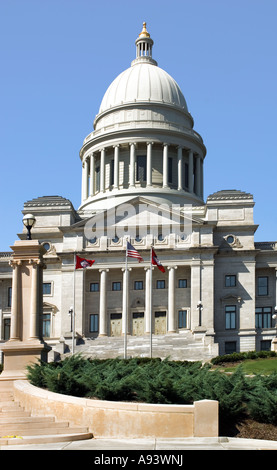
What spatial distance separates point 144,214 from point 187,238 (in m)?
5.13

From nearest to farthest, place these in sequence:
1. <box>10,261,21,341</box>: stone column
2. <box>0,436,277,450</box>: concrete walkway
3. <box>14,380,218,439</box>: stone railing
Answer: <box>0,436,277,450</box>: concrete walkway
<box>14,380,218,439</box>: stone railing
<box>10,261,21,341</box>: stone column

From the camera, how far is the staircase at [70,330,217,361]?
53.4m

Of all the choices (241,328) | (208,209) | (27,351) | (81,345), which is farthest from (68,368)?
(208,209)

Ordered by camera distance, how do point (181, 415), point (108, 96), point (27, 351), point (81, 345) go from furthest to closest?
point (108, 96), point (81, 345), point (27, 351), point (181, 415)

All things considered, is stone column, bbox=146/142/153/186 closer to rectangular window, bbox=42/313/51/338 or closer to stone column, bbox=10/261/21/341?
rectangular window, bbox=42/313/51/338

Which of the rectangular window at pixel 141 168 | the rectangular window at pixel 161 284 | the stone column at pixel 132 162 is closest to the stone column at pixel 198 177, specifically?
the rectangular window at pixel 141 168

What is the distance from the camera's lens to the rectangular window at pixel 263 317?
65.9 meters

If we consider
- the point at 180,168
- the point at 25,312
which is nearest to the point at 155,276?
the point at 180,168

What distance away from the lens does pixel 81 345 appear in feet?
196

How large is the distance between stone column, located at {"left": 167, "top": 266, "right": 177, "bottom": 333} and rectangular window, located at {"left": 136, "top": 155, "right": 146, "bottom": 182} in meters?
18.7

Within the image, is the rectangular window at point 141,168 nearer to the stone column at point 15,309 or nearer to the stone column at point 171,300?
Answer: the stone column at point 171,300

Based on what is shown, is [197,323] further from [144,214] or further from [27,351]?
[27,351]

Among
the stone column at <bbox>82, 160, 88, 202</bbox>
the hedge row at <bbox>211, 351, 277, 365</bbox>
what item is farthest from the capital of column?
the stone column at <bbox>82, 160, 88, 202</bbox>

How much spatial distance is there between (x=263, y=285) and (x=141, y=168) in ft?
72.5
